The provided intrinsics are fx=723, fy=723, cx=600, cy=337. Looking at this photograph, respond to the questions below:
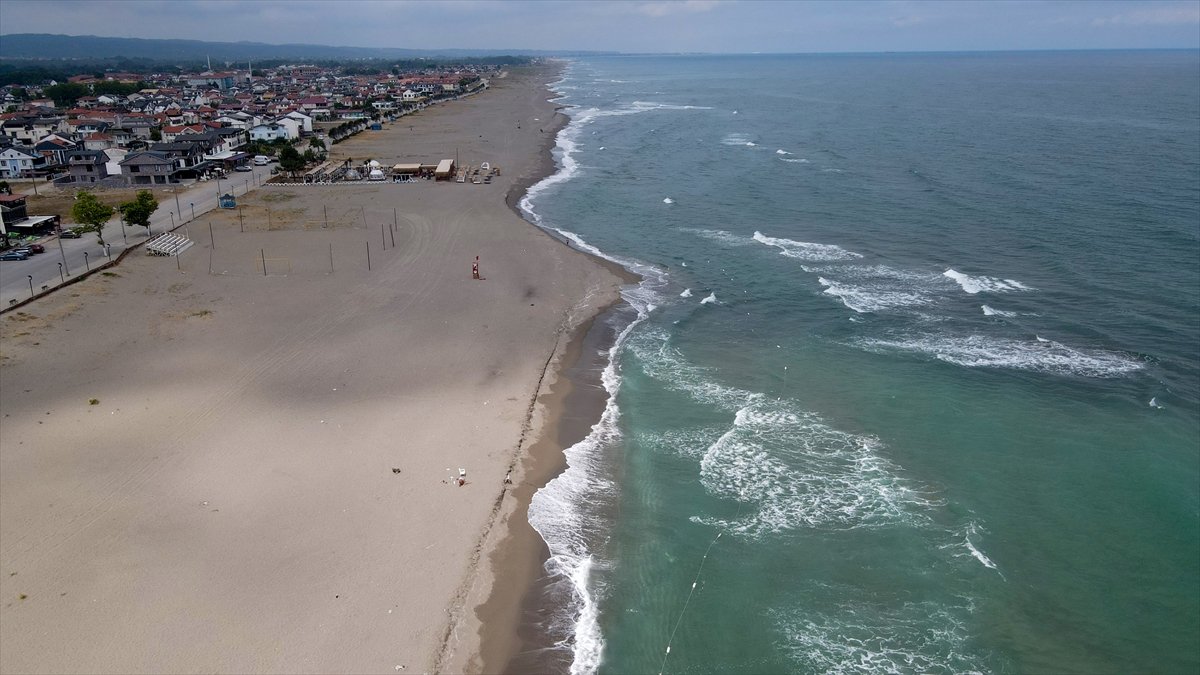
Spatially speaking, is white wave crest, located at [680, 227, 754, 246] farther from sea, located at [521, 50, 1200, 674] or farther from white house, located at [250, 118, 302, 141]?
white house, located at [250, 118, 302, 141]

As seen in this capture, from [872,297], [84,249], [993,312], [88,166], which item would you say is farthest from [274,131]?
[993,312]

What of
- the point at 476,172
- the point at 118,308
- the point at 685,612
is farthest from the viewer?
the point at 476,172

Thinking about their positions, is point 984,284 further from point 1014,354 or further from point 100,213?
point 100,213

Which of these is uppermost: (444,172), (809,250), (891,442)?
(444,172)

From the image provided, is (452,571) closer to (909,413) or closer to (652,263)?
(909,413)

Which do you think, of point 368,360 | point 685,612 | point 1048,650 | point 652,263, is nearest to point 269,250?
point 368,360

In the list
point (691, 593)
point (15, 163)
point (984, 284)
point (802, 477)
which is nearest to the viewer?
point (691, 593)

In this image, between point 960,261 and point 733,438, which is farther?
point 960,261
